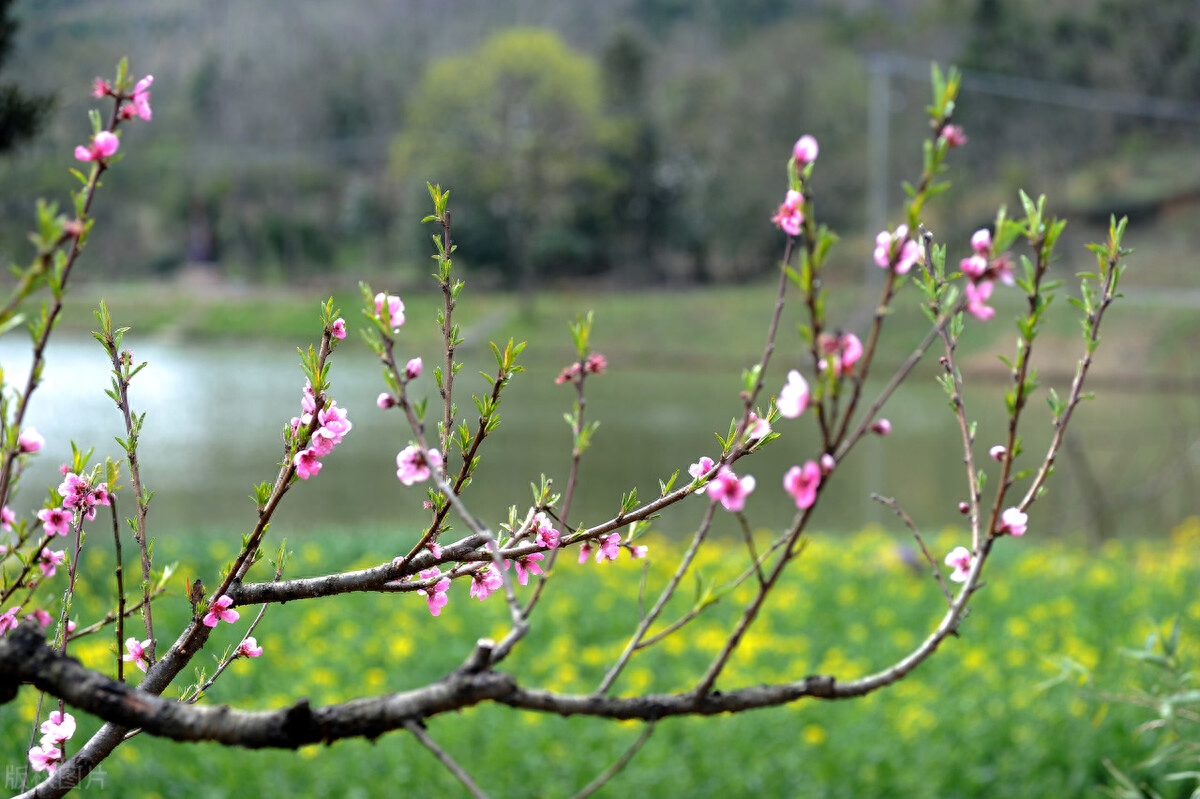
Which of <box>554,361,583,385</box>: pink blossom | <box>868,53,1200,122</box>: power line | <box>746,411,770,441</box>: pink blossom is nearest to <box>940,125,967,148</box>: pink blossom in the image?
<box>746,411,770,441</box>: pink blossom

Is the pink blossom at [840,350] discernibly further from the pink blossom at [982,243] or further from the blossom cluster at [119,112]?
the blossom cluster at [119,112]

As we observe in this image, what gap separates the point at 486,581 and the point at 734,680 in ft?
11.3

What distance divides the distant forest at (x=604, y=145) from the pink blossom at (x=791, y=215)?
905 inches

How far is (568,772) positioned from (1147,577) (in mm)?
4328

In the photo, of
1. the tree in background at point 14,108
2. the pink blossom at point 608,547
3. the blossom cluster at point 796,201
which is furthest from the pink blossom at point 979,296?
the tree in background at point 14,108

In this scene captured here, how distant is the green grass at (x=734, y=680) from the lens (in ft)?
11.1

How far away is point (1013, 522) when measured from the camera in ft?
2.67

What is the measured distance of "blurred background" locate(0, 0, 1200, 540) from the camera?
19.9 metres

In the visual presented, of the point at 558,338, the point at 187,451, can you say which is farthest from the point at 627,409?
the point at 558,338

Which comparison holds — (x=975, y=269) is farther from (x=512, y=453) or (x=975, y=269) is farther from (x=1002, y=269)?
(x=512, y=453)

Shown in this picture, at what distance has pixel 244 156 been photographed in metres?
35.8

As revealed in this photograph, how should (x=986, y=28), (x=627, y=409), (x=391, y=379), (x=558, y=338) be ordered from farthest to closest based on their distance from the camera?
(x=986, y=28) → (x=558, y=338) → (x=627, y=409) → (x=391, y=379)

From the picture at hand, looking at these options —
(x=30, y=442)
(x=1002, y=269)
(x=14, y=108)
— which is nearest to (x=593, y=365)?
(x=1002, y=269)

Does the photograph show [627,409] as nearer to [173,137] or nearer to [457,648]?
[457,648]
